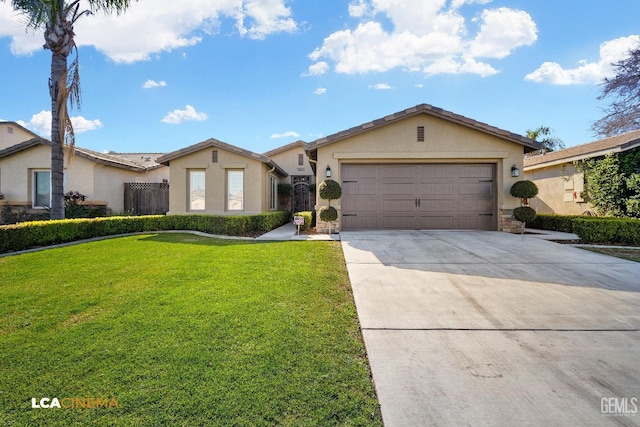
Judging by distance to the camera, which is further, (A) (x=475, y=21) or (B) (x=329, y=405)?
(A) (x=475, y=21)

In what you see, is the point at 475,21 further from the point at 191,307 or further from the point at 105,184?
the point at 105,184

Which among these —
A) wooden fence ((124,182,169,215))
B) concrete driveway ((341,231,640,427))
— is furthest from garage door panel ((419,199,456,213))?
wooden fence ((124,182,169,215))

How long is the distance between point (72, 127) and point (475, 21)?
569 inches

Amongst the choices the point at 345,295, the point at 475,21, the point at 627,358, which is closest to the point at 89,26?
the point at 345,295

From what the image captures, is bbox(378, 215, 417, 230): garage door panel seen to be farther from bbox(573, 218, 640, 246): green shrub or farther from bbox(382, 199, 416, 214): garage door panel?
bbox(573, 218, 640, 246): green shrub

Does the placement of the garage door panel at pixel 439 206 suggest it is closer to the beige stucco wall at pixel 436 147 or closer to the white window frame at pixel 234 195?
the beige stucco wall at pixel 436 147

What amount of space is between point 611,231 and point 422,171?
5.57 metres

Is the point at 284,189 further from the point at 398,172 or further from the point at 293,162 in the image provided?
the point at 398,172

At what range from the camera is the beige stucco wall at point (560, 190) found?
1223 centimetres

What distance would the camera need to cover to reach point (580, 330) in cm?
318

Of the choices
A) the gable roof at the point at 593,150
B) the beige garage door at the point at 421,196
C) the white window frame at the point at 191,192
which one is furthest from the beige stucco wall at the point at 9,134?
the gable roof at the point at 593,150

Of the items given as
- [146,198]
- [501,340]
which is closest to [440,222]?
[501,340]

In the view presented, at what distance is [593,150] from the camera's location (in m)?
11.5

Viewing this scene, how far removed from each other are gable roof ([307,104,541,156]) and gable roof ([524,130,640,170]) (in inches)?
131
